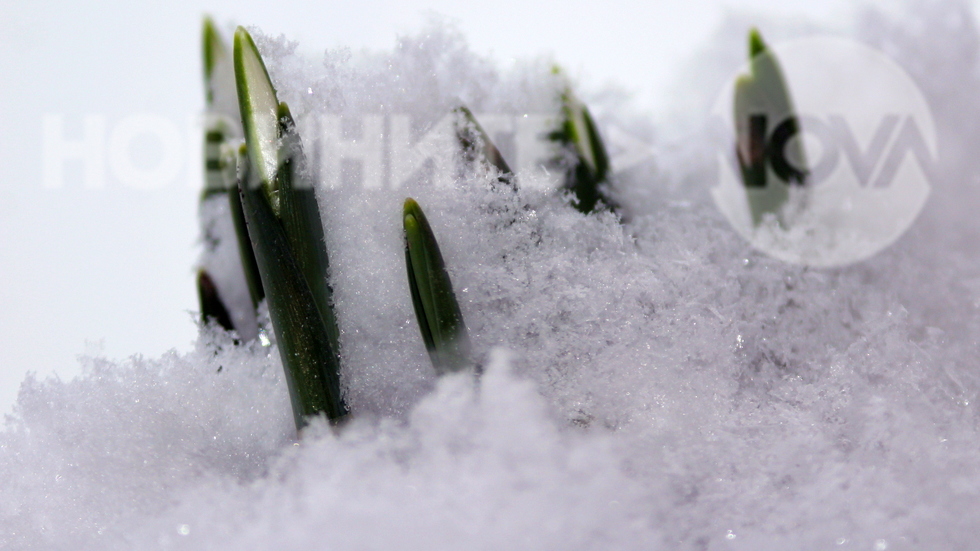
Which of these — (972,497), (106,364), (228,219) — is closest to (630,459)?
(972,497)

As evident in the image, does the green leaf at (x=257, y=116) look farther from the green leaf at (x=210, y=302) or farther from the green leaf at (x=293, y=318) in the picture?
the green leaf at (x=210, y=302)

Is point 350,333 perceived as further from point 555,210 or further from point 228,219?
point 228,219

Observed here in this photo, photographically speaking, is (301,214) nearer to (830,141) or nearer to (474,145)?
(474,145)

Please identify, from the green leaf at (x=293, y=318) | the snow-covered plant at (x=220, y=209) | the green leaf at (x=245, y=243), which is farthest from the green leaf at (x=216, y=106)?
the green leaf at (x=293, y=318)

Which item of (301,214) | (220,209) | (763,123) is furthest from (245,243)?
(763,123)

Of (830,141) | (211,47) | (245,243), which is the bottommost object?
(830,141)

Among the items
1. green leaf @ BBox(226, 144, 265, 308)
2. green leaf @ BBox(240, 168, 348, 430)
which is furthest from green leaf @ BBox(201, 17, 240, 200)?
green leaf @ BBox(240, 168, 348, 430)
